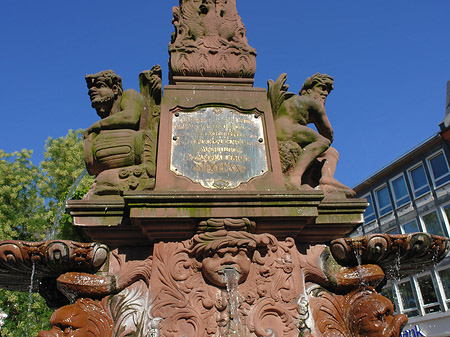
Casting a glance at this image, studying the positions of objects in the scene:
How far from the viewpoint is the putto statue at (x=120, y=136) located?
3.91m

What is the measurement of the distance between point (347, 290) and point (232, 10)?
436 cm

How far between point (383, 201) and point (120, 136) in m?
26.9

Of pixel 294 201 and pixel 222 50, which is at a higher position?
pixel 222 50

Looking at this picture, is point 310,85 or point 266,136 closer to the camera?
point 266,136

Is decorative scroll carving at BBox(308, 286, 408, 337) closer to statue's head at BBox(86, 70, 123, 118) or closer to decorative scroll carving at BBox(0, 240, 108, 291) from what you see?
decorative scroll carving at BBox(0, 240, 108, 291)

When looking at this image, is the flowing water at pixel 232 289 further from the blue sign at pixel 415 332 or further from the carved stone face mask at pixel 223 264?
the blue sign at pixel 415 332

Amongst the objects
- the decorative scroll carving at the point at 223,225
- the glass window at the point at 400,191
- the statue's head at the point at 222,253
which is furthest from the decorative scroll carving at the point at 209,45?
the glass window at the point at 400,191

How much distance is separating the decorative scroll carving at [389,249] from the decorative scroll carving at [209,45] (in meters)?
2.63

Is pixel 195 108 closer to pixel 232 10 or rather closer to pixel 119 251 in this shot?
pixel 119 251

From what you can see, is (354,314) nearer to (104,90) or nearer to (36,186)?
Answer: (104,90)

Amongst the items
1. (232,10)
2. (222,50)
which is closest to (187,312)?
(222,50)

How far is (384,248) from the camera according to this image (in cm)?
349

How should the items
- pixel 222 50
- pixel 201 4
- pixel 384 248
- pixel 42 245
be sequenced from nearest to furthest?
A: pixel 42 245 → pixel 384 248 → pixel 222 50 → pixel 201 4

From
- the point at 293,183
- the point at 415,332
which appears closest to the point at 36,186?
the point at 293,183
